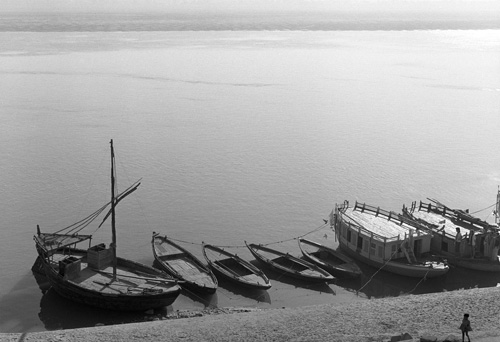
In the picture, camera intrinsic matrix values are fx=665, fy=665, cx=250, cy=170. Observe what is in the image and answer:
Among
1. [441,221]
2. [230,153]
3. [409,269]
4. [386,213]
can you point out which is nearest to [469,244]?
[441,221]

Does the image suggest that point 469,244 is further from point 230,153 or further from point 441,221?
point 230,153

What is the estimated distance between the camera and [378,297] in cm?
3128

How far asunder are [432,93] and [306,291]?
6090 cm

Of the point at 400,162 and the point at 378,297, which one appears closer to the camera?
the point at 378,297

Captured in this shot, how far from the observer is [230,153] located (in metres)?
54.7

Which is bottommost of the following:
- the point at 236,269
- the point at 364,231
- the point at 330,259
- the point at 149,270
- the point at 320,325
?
the point at 320,325

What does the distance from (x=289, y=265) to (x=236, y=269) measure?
2.83m

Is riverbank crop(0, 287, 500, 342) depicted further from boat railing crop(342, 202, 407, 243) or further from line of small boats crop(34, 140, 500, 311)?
boat railing crop(342, 202, 407, 243)

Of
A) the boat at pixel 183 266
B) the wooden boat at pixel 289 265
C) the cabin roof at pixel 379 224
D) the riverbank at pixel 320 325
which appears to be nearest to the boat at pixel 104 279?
the boat at pixel 183 266

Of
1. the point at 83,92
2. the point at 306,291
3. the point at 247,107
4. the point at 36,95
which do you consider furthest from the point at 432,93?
the point at 306,291

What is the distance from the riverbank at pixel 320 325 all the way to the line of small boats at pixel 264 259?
110 inches

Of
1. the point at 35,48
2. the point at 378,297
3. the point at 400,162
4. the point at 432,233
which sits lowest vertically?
the point at 378,297

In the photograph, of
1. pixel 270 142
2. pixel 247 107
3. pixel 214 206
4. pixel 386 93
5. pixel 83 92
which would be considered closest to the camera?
pixel 214 206

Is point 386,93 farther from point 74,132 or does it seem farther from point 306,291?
point 306,291
